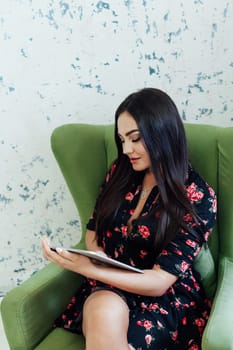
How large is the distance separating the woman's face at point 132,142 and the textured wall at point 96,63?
0.40 metres

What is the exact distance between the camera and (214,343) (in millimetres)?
987

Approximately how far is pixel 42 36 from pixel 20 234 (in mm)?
768

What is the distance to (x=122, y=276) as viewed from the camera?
1.17 metres

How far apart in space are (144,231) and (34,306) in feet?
1.16

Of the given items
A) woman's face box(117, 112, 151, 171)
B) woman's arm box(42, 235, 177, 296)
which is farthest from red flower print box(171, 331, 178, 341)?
woman's face box(117, 112, 151, 171)

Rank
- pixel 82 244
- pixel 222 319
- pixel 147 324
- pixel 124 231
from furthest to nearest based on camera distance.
→ pixel 82 244, pixel 124 231, pixel 147 324, pixel 222 319

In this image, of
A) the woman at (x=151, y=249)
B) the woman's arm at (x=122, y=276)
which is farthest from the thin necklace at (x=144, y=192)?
the woman's arm at (x=122, y=276)

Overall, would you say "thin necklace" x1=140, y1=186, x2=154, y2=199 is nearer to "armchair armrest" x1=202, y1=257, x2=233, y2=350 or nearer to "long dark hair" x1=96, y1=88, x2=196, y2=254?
"long dark hair" x1=96, y1=88, x2=196, y2=254

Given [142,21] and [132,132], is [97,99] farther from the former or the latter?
[132,132]

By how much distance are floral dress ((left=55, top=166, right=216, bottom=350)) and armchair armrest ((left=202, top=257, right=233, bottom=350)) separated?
0.27 ft

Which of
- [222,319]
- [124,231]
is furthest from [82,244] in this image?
[222,319]

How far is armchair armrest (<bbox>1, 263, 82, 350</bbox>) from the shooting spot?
121 centimetres

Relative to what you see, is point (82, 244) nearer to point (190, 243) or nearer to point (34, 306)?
point (34, 306)

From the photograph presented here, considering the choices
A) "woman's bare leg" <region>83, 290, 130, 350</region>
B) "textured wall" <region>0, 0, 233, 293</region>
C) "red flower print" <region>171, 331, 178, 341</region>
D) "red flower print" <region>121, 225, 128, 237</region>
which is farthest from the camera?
"textured wall" <region>0, 0, 233, 293</region>
